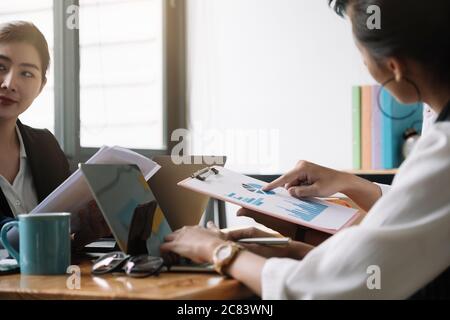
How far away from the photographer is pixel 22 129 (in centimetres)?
174

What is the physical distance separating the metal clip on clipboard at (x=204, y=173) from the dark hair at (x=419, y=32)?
504mm

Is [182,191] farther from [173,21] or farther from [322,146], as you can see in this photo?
[173,21]

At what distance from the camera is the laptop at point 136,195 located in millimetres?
1082

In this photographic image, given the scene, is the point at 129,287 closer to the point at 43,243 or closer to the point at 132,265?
the point at 132,265

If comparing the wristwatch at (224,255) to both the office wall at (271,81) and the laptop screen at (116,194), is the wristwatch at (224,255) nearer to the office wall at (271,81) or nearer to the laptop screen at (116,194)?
the laptop screen at (116,194)

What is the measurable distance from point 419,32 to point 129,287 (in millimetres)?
610

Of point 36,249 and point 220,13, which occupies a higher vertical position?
point 220,13

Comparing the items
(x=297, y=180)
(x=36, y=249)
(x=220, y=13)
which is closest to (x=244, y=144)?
(x=220, y=13)

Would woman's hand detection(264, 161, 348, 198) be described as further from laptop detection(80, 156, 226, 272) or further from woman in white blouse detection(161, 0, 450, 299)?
woman in white blouse detection(161, 0, 450, 299)

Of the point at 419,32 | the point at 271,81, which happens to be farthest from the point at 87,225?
the point at 271,81

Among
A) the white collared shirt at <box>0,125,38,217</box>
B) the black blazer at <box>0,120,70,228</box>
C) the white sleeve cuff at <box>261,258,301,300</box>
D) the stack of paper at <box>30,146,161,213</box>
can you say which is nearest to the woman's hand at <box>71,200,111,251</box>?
Result: the stack of paper at <box>30,146,161,213</box>

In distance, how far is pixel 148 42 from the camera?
3.36 metres
